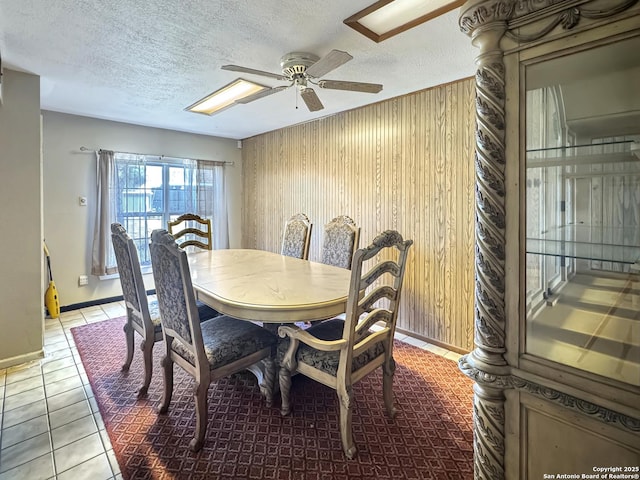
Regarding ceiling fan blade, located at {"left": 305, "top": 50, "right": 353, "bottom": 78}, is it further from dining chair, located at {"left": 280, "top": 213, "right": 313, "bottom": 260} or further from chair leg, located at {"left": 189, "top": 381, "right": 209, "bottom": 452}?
chair leg, located at {"left": 189, "top": 381, "right": 209, "bottom": 452}

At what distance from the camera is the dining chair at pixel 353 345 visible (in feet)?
5.19

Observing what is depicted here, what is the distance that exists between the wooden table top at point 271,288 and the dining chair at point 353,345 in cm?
14

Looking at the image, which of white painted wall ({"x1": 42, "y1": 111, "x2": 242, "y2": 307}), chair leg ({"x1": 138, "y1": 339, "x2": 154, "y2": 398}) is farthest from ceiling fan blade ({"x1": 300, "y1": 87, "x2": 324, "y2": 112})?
white painted wall ({"x1": 42, "y1": 111, "x2": 242, "y2": 307})

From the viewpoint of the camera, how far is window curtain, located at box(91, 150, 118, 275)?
4.11 metres

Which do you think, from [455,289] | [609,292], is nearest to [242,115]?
[455,289]

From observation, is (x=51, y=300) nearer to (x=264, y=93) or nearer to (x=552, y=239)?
(x=264, y=93)

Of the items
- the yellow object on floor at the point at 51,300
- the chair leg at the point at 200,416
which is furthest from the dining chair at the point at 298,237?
the yellow object on floor at the point at 51,300

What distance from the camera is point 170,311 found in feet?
6.01

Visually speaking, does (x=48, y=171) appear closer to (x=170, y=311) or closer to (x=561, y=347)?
(x=170, y=311)

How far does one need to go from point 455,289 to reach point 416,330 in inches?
25.2

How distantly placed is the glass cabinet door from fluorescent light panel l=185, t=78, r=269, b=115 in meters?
2.51

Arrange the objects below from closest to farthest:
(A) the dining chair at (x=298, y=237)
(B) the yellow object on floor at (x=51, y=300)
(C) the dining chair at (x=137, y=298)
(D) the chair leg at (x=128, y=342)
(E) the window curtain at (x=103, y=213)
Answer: (C) the dining chair at (x=137, y=298), (D) the chair leg at (x=128, y=342), (A) the dining chair at (x=298, y=237), (B) the yellow object on floor at (x=51, y=300), (E) the window curtain at (x=103, y=213)

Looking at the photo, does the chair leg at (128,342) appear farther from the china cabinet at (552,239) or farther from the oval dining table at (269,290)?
the china cabinet at (552,239)

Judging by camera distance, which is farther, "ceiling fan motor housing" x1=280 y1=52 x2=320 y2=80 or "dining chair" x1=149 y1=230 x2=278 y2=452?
"ceiling fan motor housing" x1=280 y1=52 x2=320 y2=80
